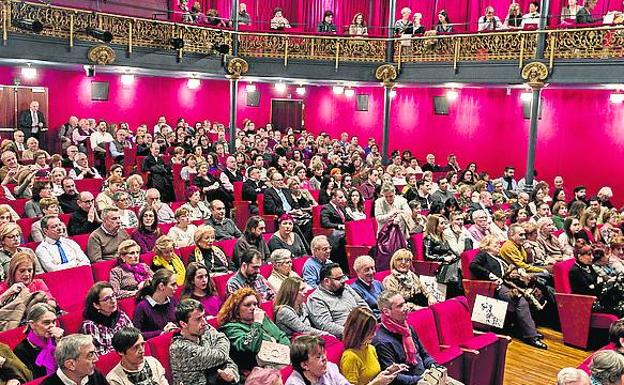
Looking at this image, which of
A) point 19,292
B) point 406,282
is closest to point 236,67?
point 406,282

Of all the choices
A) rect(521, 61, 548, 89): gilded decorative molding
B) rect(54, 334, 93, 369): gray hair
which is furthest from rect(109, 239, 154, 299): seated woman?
rect(521, 61, 548, 89): gilded decorative molding

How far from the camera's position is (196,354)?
12.5 ft

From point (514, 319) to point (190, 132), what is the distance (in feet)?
34.3

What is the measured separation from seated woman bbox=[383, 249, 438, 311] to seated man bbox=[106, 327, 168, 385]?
247cm

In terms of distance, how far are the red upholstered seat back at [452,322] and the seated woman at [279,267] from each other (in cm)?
121

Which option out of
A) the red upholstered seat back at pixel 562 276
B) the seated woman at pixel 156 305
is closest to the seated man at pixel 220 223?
the seated woman at pixel 156 305

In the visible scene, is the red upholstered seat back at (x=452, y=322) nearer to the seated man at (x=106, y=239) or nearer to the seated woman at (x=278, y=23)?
the seated man at (x=106, y=239)

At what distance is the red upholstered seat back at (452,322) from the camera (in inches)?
197

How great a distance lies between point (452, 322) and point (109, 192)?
4.33 metres

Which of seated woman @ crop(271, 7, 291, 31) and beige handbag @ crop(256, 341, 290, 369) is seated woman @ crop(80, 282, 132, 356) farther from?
seated woman @ crop(271, 7, 291, 31)

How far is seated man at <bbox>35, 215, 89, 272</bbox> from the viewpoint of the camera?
5.56 m

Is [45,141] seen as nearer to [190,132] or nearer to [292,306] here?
[190,132]

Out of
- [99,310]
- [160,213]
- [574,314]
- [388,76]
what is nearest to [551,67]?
[388,76]

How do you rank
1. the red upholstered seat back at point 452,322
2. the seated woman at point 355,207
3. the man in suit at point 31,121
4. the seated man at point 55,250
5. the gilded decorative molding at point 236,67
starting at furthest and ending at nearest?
the gilded decorative molding at point 236,67 → the man in suit at point 31,121 → the seated woman at point 355,207 → the seated man at point 55,250 → the red upholstered seat back at point 452,322
